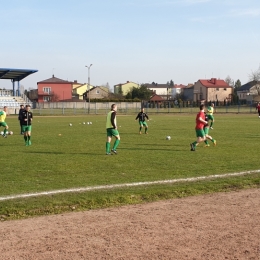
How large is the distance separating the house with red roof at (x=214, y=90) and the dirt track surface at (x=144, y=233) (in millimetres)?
108951

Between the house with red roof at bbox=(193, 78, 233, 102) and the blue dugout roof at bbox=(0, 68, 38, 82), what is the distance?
61.4 meters

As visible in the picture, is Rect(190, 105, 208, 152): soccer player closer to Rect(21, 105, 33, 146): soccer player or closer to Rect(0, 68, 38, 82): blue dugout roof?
Rect(21, 105, 33, 146): soccer player

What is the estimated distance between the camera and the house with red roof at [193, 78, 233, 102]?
114356mm

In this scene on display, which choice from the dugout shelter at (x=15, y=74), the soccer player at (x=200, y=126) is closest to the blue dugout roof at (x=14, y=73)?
the dugout shelter at (x=15, y=74)

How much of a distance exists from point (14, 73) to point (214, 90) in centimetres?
6666

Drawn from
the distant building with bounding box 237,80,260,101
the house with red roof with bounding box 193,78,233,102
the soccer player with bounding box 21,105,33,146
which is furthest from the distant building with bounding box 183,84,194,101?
the soccer player with bounding box 21,105,33,146

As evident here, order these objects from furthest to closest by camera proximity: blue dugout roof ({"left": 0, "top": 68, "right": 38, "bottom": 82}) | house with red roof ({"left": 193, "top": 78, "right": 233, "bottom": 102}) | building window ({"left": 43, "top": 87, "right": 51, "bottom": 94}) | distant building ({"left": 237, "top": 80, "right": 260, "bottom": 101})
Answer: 1. house with red roof ({"left": 193, "top": 78, "right": 233, "bottom": 102})
2. distant building ({"left": 237, "top": 80, "right": 260, "bottom": 101})
3. building window ({"left": 43, "top": 87, "right": 51, "bottom": 94})
4. blue dugout roof ({"left": 0, "top": 68, "right": 38, "bottom": 82})

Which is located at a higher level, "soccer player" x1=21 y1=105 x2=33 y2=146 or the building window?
the building window

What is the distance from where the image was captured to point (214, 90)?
11469cm

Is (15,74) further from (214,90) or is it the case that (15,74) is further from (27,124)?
(214,90)

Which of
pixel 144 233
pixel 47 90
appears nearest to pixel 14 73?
pixel 47 90

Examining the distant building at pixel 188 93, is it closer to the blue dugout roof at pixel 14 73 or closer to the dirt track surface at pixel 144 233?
the blue dugout roof at pixel 14 73

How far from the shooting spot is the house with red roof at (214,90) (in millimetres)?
114356

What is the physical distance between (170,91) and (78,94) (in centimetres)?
5302
